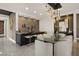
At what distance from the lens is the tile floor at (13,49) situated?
2059 millimetres

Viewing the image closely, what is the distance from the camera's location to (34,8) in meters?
2.11

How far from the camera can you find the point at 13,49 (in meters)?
2.08

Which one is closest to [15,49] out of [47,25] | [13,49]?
[13,49]

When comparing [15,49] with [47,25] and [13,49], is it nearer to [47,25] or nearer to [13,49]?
[13,49]

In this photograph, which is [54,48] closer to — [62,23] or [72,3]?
[62,23]

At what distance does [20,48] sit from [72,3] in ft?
4.11

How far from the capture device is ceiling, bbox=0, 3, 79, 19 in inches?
80.7

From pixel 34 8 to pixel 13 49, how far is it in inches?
33.6

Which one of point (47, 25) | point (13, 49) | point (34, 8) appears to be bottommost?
point (13, 49)

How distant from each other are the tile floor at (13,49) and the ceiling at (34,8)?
571mm

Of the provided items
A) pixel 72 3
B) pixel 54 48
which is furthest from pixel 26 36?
pixel 72 3

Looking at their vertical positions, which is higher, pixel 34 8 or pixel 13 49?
pixel 34 8

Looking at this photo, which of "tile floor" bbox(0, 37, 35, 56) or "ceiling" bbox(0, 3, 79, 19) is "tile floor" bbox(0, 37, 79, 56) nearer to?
"tile floor" bbox(0, 37, 35, 56)

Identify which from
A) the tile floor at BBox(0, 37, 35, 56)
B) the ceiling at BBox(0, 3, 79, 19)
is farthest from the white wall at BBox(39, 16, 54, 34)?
the tile floor at BBox(0, 37, 35, 56)
